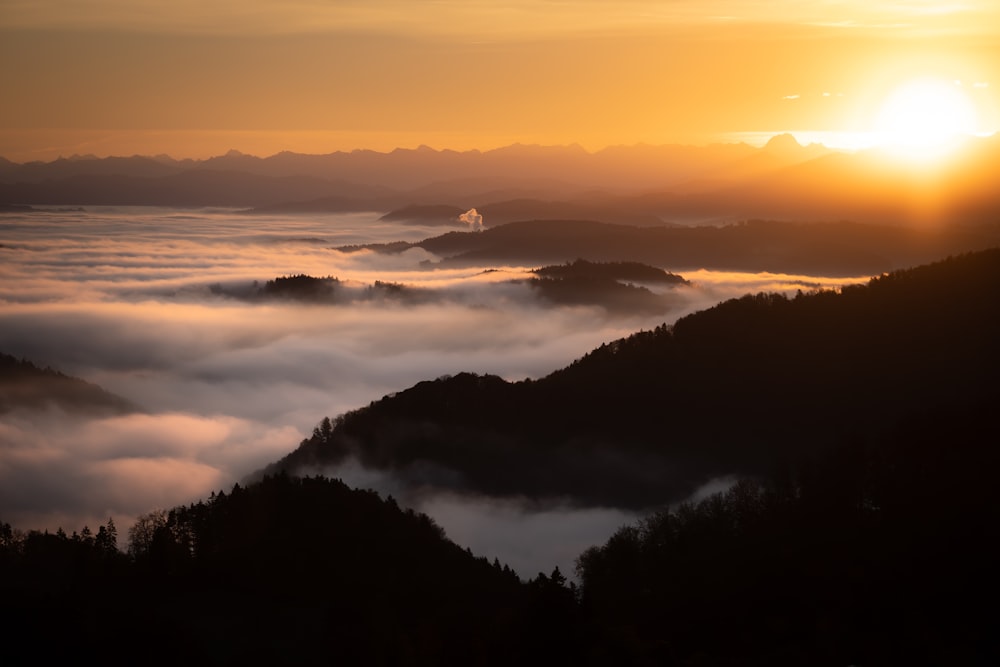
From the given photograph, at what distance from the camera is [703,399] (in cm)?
15262

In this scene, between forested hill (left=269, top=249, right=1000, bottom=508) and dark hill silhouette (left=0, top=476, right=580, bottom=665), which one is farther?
forested hill (left=269, top=249, right=1000, bottom=508)

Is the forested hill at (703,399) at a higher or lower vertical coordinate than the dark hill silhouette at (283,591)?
higher

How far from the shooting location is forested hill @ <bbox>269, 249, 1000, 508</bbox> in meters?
138

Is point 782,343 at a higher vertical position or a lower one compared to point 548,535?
higher

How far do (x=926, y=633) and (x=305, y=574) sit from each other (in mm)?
46703

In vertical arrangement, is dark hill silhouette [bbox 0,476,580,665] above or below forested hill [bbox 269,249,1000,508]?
below

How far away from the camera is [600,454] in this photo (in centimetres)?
14562

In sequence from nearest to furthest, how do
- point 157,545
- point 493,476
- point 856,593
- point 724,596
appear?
point 856,593 < point 724,596 < point 157,545 < point 493,476

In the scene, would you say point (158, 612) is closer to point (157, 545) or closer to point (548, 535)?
point (157, 545)

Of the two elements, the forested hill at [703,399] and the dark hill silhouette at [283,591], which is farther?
the forested hill at [703,399]

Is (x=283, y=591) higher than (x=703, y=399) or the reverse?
the reverse

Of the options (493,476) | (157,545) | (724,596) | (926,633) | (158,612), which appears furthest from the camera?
(493,476)

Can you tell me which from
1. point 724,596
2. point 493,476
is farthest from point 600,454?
point 724,596

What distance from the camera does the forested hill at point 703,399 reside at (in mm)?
138250
